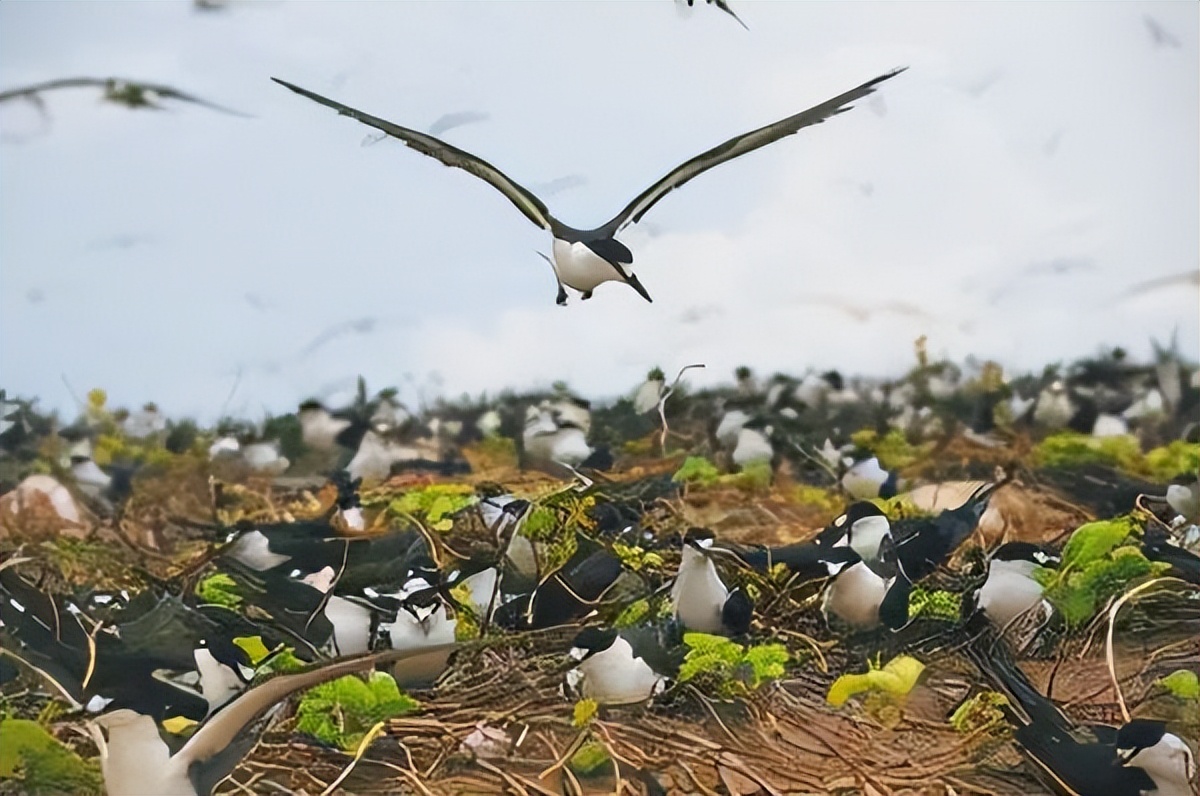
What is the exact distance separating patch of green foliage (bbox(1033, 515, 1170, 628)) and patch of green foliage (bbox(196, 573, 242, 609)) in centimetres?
97

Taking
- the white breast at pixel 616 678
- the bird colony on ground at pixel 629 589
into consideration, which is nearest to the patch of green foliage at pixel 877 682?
the bird colony on ground at pixel 629 589

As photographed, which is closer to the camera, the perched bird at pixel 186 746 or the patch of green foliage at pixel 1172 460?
the perched bird at pixel 186 746

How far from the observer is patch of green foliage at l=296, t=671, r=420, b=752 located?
45.5 inches

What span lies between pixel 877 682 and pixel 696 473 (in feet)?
1.08

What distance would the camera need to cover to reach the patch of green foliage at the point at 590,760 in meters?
1.16

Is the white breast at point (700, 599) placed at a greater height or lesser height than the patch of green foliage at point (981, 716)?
greater

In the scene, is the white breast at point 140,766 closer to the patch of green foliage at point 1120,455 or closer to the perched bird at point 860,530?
the perched bird at point 860,530

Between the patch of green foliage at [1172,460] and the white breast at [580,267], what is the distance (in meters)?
0.71

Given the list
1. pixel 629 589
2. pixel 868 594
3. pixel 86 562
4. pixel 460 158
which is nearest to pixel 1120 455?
pixel 868 594

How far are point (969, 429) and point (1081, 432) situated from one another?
14cm

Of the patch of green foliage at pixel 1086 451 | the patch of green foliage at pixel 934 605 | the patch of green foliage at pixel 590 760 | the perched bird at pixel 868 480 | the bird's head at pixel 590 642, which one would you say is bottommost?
the patch of green foliage at pixel 590 760

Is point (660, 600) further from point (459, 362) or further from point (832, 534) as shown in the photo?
point (459, 362)

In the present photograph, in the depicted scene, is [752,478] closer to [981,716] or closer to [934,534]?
[934,534]

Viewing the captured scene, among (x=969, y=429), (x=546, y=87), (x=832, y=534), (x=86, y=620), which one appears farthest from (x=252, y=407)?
(x=969, y=429)
